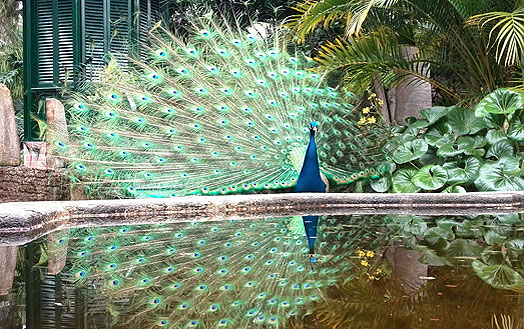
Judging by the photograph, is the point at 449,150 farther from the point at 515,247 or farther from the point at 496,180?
the point at 515,247

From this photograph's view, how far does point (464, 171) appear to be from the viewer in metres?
8.95

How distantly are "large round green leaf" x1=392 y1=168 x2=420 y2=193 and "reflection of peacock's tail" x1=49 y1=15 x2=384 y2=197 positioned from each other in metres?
0.75

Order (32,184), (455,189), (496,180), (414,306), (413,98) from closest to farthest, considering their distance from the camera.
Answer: (414,306) < (32,184) < (496,180) < (455,189) < (413,98)

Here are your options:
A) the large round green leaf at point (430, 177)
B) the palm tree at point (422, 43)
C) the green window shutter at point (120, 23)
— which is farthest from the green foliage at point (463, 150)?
the green window shutter at point (120, 23)

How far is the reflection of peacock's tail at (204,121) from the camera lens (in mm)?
7793

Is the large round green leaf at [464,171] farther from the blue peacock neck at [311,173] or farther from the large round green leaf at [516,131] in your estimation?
the blue peacock neck at [311,173]

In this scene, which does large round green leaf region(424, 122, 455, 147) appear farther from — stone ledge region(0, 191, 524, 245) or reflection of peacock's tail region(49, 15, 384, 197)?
stone ledge region(0, 191, 524, 245)

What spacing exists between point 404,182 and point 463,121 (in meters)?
1.12

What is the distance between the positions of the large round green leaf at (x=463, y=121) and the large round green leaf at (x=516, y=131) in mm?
487

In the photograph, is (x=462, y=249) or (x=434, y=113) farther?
(x=434, y=113)

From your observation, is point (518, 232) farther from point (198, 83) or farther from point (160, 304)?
point (198, 83)

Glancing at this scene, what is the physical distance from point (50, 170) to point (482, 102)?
514cm

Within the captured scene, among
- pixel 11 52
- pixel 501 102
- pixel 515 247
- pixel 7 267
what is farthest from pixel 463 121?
pixel 11 52

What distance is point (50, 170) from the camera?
8148mm
